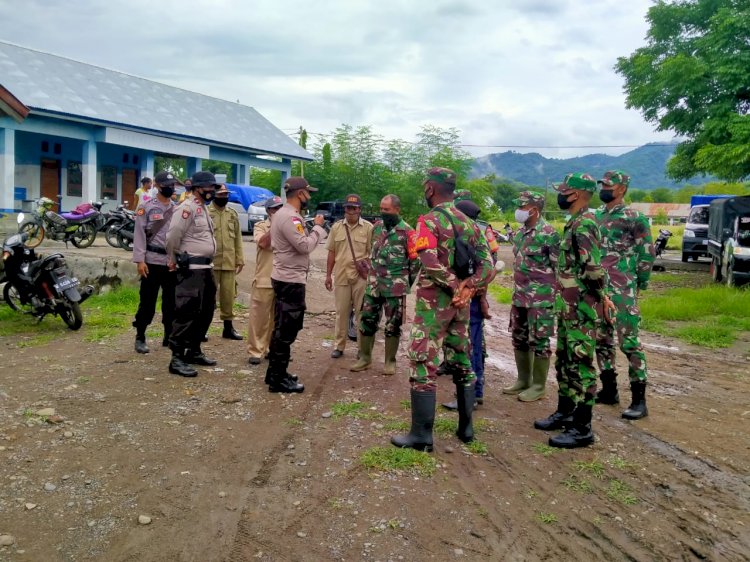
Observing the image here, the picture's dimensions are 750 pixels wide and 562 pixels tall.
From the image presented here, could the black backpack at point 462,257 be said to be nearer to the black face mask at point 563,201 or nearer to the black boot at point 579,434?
the black face mask at point 563,201

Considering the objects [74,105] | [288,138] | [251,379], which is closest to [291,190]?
[251,379]

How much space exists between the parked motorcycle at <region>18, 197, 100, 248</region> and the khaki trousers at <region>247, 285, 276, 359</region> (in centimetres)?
696

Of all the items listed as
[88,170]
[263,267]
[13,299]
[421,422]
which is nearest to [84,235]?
[13,299]

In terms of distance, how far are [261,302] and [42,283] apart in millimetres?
3046

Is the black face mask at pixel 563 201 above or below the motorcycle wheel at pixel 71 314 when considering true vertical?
above

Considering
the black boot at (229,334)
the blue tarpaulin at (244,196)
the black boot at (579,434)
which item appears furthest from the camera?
the blue tarpaulin at (244,196)

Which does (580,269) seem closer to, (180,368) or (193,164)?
(180,368)

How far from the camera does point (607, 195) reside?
5.40 metres

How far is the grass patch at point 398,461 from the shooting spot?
4070 millimetres

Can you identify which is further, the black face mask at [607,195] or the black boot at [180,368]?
the black boot at [180,368]

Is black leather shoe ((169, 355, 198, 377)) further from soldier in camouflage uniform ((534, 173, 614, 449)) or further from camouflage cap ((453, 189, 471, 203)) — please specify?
soldier in camouflage uniform ((534, 173, 614, 449))

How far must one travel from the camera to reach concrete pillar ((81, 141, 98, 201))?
1972cm

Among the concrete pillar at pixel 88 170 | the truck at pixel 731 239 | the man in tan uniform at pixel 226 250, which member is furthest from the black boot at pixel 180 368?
the concrete pillar at pixel 88 170

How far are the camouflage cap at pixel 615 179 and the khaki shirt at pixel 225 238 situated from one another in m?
3.85
